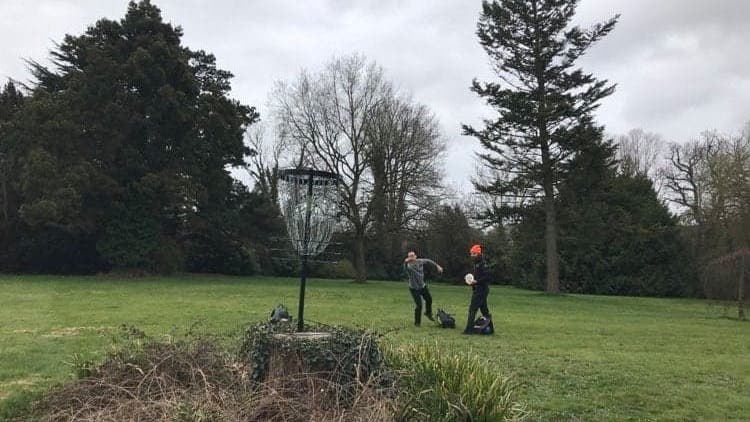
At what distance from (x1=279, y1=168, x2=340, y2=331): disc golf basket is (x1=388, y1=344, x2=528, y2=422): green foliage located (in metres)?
1.99

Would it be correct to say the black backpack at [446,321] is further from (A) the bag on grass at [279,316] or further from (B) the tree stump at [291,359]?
(B) the tree stump at [291,359]

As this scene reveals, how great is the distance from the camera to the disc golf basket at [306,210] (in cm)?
727

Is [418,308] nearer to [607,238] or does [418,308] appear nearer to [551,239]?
[551,239]

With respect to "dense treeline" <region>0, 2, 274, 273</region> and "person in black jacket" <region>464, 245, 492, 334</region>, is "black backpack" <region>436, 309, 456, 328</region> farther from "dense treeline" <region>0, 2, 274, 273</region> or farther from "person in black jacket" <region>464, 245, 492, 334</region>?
"dense treeline" <region>0, 2, 274, 273</region>

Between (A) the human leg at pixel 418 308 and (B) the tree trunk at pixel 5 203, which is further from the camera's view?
(B) the tree trunk at pixel 5 203

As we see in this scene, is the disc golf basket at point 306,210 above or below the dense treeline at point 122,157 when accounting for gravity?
below

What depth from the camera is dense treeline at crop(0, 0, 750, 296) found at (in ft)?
95.5

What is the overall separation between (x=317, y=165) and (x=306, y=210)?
95.5 feet

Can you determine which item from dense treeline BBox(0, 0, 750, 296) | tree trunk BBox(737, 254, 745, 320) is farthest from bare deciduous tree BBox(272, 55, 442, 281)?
tree trunk BBox(737, 254, 745, 320)

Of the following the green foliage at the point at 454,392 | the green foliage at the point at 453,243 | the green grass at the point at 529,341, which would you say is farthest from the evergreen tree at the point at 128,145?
the green foliage at the point at 454,392

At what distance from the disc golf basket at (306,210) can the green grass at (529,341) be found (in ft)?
4.47

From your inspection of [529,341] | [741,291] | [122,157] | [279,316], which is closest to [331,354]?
[279,316]

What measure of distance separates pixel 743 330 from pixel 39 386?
1591 cm

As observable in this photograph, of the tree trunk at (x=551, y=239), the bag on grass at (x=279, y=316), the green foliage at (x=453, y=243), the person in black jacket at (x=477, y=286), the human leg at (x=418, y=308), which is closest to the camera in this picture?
the bag on grass at (x=279, y=316)
